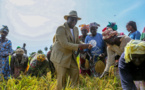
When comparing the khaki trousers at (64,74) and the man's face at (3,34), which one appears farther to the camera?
the man's face at (3,34)

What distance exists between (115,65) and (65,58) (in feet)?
3.25

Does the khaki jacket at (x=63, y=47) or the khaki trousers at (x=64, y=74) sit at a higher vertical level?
the khaki jacket at (x=63, y=47)

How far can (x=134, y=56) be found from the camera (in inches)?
76.9

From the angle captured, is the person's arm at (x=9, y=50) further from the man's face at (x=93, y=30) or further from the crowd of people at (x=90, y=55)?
the man's face at (x=93, y=30)

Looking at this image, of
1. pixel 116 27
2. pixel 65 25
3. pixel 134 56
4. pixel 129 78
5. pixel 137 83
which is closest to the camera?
pixel 134 56

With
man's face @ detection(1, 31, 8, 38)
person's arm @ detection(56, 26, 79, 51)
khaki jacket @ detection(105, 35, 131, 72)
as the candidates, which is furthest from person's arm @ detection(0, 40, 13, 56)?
khaki jacket @ detection(105, 35, 131, 72)

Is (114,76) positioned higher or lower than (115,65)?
lower

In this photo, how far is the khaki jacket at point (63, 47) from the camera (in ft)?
10.6

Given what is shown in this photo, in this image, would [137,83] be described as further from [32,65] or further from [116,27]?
[32,65]

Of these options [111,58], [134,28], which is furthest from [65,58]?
[134,28]

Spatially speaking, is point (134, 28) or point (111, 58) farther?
point (134, 28)

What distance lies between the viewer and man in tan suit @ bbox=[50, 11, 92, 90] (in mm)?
3221

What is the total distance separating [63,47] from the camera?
Result: 329 cm

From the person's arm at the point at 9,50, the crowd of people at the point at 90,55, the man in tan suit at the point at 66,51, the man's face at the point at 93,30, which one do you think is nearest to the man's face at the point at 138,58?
the crowd of people at the point at 90,55
